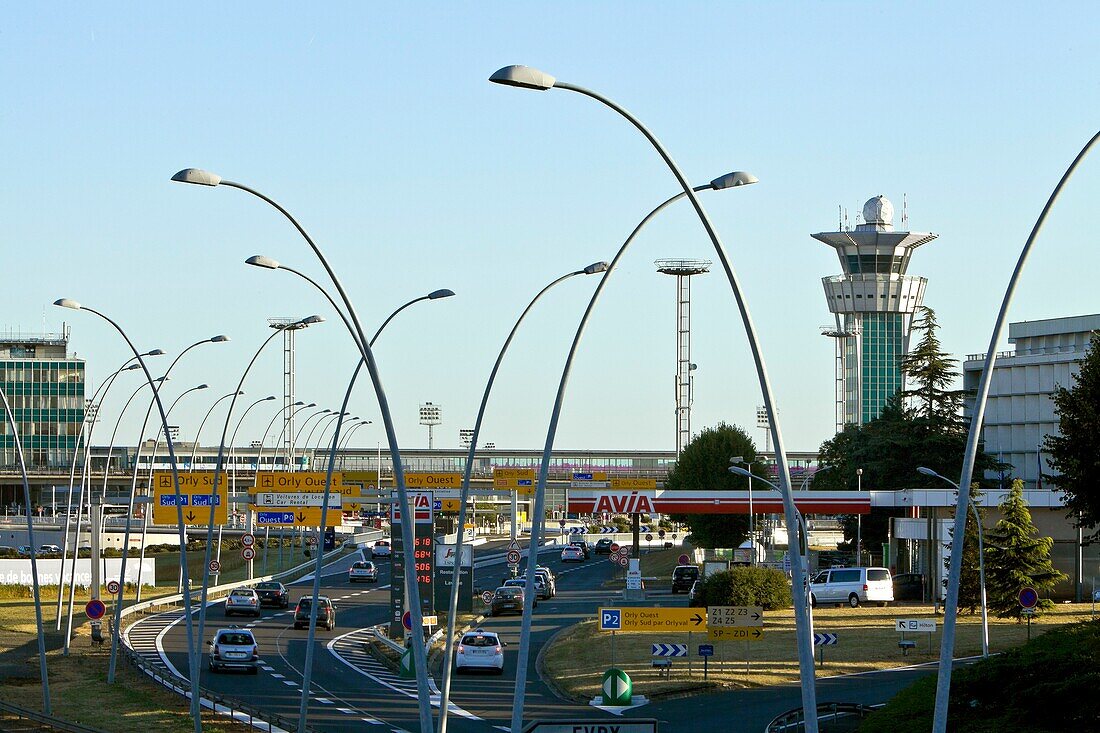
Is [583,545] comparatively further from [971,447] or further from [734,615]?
[971,447]

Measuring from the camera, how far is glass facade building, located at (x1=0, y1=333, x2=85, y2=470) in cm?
15712

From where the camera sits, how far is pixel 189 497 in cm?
6744

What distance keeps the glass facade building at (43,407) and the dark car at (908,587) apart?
105363 mm

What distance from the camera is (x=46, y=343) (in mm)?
163750

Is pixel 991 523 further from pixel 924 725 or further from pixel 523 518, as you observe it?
pixel 523 518

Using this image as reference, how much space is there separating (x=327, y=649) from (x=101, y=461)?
144556mm

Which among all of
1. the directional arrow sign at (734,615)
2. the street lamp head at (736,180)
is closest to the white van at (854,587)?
the directional arrow sign at (734,615)

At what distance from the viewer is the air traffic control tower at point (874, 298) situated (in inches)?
5694

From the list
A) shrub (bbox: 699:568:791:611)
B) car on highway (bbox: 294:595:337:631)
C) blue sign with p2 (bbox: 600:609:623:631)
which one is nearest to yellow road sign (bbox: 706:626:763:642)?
blue sign with p2 (bbox: 600:609:623:631)

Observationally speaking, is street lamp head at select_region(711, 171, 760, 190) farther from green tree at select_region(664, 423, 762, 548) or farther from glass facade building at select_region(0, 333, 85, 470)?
glass facade building at select_region(0, 333, 85, 470)

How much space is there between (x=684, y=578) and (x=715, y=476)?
26.3 meters

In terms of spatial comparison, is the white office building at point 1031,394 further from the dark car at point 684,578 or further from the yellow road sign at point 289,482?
the yellow road sign at point 289,482

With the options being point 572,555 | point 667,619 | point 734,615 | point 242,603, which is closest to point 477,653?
point 667,619

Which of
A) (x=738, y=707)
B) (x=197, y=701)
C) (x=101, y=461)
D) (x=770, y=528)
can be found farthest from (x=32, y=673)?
(x=101, y=461)
